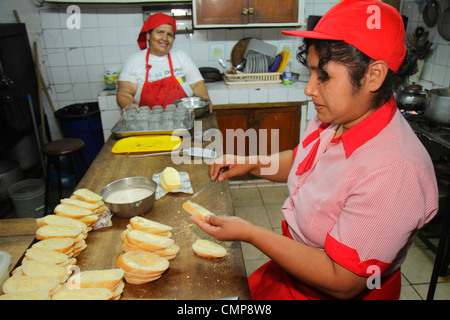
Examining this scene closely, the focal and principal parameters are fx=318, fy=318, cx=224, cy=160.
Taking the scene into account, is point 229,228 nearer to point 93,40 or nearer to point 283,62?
point 283,62

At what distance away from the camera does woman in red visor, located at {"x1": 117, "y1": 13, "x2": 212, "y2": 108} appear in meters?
3.23

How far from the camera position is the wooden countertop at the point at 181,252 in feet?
3.43

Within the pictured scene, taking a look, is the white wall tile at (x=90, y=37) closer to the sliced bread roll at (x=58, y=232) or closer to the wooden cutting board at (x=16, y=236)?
the wooden cutting board at (x=16, y=236)

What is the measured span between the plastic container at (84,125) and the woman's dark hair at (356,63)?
3.63m

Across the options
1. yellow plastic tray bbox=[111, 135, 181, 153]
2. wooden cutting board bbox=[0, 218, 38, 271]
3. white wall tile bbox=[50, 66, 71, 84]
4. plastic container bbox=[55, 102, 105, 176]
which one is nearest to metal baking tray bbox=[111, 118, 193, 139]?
yellow plastic tray bbox=[111, 135, 181, 153]

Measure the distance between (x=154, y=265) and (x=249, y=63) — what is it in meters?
3.45

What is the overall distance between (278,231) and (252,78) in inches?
75.9

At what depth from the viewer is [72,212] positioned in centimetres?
134

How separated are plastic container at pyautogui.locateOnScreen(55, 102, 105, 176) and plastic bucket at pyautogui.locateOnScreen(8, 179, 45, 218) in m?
0.64

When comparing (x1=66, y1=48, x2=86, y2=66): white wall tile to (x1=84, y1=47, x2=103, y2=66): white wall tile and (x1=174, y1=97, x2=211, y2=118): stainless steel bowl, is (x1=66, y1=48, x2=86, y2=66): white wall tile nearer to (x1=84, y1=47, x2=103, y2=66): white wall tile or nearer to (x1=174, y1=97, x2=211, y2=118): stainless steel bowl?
(x1=84, y1=47, x2=103, y2=66): white wall tile

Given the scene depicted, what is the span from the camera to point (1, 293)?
1002 mm

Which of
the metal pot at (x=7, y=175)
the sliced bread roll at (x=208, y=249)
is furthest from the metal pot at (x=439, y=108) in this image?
the metal pot at (x=7, y=175)

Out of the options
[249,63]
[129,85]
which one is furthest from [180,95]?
[249,63]
